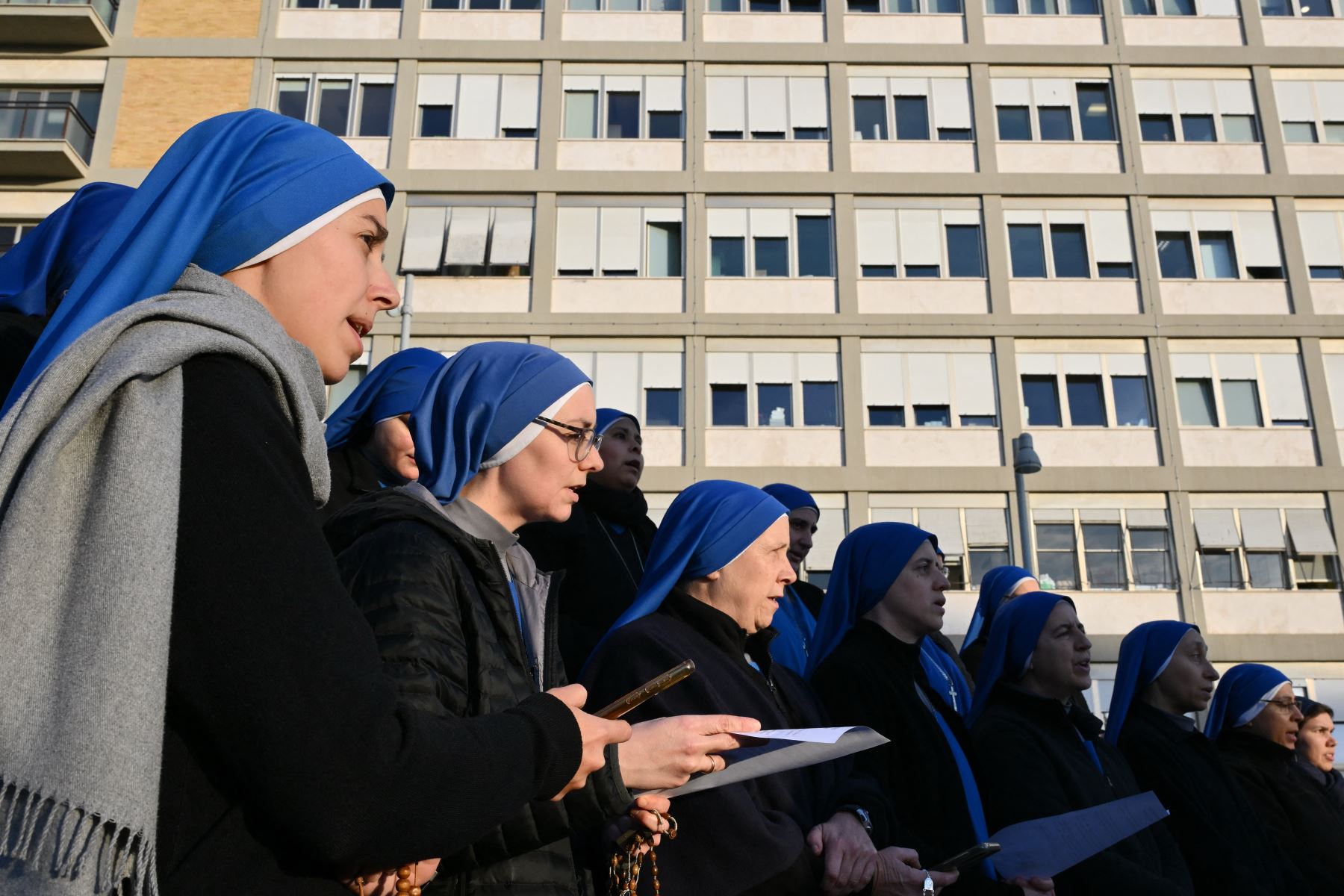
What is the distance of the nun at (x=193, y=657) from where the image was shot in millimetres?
1162

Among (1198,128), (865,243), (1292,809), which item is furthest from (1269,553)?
(1292,809)

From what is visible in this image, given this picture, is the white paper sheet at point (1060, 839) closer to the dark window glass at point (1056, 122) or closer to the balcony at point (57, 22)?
the dark window glass at point (1056, 122)

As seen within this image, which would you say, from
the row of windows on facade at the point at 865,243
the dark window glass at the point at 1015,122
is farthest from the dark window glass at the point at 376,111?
the dark window glass at the point at 1015,122

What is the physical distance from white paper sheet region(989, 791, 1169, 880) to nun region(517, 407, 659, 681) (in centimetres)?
148

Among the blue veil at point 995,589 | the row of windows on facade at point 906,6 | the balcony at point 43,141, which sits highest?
the row of windows on facade at point 906,6

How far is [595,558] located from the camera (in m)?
5.08

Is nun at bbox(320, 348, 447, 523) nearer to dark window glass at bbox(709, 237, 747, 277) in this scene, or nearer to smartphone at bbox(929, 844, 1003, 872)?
smartphone at bbox(929, 844, 1003, 872)

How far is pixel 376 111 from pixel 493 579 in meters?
23.5

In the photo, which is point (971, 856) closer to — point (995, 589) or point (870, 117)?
point (995, 589)

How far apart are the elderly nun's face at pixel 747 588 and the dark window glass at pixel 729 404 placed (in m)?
18.6

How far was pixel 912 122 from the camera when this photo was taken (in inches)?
941

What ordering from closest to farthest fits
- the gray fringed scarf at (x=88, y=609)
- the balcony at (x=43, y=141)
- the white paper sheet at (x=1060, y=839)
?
the gray fringed scarf at (x=88, y=609)
the white paper sheet at (x=1060, y=839)
the balcony at (x=43, y=141)

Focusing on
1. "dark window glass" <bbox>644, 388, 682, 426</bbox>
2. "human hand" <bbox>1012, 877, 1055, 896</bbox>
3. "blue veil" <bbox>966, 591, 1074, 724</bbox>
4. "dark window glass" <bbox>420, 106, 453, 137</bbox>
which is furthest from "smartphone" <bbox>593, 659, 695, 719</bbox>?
"dark window glass" <bbox>420, 106, 453, 137</bbox>

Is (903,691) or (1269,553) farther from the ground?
(1269,553)
